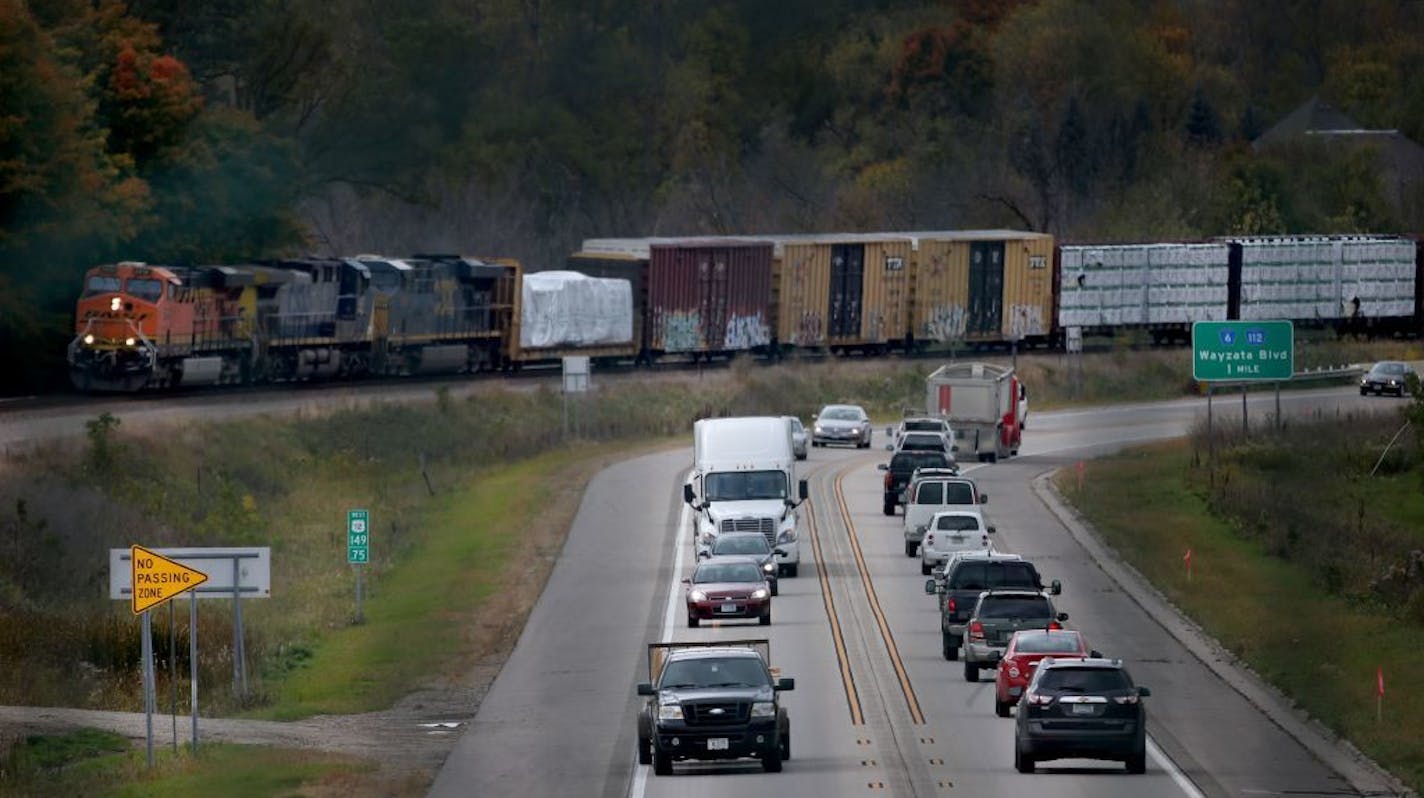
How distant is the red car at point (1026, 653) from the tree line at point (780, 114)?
6014cm

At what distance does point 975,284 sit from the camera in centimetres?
8962

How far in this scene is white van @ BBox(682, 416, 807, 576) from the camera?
153ft

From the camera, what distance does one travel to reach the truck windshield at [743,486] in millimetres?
47531

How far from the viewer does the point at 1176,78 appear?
148m

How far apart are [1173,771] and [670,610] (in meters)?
16.5

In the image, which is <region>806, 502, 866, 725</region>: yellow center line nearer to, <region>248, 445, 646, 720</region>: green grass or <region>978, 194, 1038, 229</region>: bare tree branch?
<region>248, 445, 646, 720</region>: green grass

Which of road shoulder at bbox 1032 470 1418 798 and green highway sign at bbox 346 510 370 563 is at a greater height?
green highway sign at bbox 346 510 370 563

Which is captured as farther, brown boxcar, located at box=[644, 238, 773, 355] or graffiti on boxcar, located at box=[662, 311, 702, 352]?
graffiti on boxcar, located at box=[662, 311, 702, 352]

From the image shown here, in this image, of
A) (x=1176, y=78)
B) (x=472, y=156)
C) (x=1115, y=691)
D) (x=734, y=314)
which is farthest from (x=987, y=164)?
(x=1115, y=691)

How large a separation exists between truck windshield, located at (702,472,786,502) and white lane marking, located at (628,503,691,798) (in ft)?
6.22

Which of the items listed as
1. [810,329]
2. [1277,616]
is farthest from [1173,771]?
[810,329]

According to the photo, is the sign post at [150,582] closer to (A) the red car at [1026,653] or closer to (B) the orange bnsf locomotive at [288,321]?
(A) the red car at [1026,653]

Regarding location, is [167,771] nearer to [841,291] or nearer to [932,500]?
[932,500]

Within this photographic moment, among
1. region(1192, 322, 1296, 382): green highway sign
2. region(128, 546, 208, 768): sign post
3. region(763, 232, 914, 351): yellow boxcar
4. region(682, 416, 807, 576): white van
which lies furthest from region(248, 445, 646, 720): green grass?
region(763, 232, 914, 351): yellow boxcar
